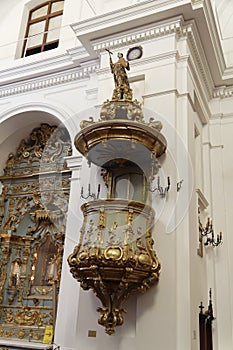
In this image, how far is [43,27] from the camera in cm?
787

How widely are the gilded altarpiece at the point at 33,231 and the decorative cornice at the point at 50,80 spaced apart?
0.76 meters

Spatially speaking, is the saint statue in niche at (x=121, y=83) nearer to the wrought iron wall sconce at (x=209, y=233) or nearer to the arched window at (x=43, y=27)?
the wrought iron wall sconce at (x=209, y=233)

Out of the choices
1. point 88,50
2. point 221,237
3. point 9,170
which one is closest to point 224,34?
point 88,50

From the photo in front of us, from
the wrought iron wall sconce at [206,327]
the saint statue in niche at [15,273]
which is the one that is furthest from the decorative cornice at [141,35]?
the saint statue in niche at [15,273]

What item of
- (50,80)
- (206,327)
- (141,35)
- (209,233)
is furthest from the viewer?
(50,80)

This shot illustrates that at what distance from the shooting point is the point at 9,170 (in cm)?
741

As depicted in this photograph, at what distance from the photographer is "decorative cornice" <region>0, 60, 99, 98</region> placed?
6.27 metres

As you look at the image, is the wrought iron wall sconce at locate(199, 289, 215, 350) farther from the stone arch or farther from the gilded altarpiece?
the stone arch

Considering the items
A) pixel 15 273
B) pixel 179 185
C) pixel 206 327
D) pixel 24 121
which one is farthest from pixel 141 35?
pixel 15 273

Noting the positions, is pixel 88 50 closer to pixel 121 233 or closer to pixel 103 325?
pixel 121 233

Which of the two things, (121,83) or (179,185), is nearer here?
(179,185)

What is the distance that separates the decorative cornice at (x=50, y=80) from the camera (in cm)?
627

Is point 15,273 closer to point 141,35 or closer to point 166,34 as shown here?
point 141,35

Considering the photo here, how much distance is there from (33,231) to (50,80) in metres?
2.63
